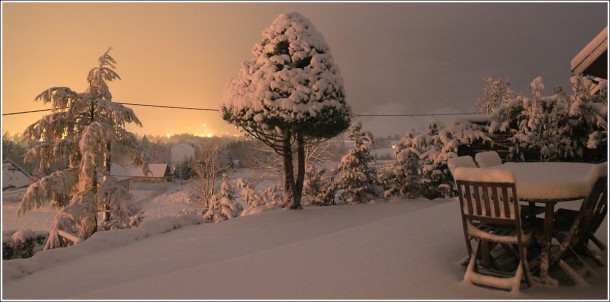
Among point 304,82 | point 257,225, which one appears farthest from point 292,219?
point 304,82

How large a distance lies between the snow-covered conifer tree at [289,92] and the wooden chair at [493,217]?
5.87 metres

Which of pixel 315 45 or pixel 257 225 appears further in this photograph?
pixel 315 45

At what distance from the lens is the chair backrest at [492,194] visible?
9.12 feet

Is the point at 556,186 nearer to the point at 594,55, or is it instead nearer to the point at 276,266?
the point at 276,266

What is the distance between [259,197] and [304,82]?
7795 millimetres

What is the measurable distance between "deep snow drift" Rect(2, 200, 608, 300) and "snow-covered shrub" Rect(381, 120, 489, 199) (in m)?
4.22

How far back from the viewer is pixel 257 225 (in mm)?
7918

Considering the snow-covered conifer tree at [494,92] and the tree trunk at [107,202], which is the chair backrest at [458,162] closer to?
the tree trunk at [107,202]

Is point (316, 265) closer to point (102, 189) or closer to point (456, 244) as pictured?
point (456, 244)

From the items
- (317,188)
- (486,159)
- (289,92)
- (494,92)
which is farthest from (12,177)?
(494,92)

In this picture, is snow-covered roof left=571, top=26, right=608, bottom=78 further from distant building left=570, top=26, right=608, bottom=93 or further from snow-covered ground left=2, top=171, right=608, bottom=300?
snow-covered ground left=2, top=171, right=608, bottom=300

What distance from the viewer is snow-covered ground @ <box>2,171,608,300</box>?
10.2 feet

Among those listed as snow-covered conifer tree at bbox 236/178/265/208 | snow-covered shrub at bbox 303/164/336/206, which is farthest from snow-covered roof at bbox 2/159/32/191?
snow-covered shrub at bbox 303/164/336/206

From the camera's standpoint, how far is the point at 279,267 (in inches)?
146
